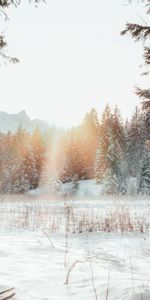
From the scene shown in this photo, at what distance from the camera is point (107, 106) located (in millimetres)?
52906

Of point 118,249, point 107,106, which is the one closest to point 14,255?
point 118,249

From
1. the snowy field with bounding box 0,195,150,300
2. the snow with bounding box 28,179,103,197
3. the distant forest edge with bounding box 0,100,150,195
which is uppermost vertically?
the distant forest edge with bounding box 0,100,150,195

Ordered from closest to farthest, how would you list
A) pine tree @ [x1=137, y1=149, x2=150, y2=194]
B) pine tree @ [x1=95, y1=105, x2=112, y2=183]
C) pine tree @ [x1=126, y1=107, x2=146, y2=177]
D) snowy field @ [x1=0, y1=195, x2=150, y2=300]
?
snowy field @ [x1=0, y1=195, x2=150, y2=300]
pine tree @ [x1=137, y1=149, x2=150, y2=194]
pine tree @ [x1=95, y1=105, x2=112, y2=183]
pine tree @ [x1=126, y1=107, x2=146, y2=177]

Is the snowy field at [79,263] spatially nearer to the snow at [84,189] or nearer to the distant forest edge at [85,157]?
the distant forest edge at [85,157]

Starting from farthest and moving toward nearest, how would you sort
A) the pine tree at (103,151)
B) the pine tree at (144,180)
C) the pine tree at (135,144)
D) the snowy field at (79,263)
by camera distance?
the pine tree at (135,144)
the pine tree at (103,151)
the pine tree at (144,180)
the snowy field at (79,263)

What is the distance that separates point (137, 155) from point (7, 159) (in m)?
23.4

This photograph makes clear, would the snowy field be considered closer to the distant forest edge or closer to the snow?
the distant forest edge

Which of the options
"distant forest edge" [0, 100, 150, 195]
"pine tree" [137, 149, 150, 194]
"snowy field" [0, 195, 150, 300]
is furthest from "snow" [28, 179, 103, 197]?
"snowy field" [0, 195, 150, 300]

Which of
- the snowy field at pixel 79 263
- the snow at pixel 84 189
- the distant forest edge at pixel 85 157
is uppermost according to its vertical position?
the distant forest edge at pixel 85 157

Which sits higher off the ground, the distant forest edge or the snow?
the distant forest edge

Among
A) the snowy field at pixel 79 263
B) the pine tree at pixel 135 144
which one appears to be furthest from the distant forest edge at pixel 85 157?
the snowy field at pixel 79 263

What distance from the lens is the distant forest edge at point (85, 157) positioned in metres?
45.0

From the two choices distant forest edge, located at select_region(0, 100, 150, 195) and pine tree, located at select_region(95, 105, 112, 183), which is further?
pine tree, located at select_region(95, 105, 112, 183)

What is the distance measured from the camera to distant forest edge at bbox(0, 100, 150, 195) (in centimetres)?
4503
